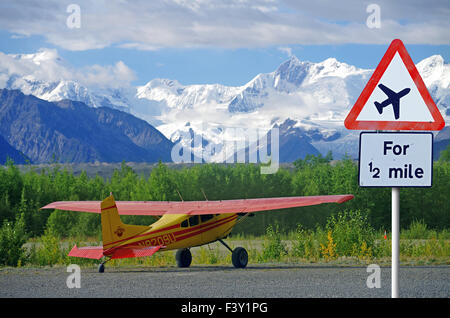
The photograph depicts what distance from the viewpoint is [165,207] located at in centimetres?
1962

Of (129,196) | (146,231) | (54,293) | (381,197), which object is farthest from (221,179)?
(54,293)

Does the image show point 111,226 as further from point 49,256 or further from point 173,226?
point 49,256

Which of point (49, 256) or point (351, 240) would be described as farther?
point (351, 240)

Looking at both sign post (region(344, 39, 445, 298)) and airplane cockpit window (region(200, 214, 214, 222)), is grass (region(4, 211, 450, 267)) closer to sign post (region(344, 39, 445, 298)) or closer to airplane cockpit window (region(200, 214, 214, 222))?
airplane cockpit window (region(200, 214, 214, 222))

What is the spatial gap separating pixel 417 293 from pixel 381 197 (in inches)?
1233

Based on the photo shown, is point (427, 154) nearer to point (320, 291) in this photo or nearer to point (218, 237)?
point (320, 291)

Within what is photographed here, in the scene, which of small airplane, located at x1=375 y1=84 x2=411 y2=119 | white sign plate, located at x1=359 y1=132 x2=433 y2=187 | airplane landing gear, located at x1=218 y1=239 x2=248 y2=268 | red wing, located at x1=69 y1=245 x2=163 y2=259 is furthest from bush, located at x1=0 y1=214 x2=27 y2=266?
small airplane, located at x1=375 y1=84 x2=411 y2=119

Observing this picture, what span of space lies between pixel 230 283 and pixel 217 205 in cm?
551

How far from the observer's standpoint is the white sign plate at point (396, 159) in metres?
6.92

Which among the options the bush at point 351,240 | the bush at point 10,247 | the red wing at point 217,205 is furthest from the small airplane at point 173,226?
the bush at point 351,240

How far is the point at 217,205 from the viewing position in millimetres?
18281

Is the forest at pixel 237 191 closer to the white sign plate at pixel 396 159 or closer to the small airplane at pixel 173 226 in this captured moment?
the small airplane at pixel 173 226

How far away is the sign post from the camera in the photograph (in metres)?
6.91

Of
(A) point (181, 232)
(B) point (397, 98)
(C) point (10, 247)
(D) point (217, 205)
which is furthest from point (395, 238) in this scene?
(C) point (10, 247)
